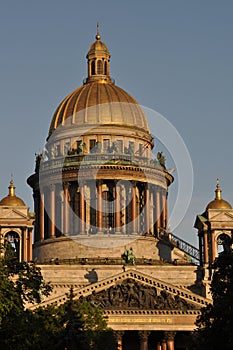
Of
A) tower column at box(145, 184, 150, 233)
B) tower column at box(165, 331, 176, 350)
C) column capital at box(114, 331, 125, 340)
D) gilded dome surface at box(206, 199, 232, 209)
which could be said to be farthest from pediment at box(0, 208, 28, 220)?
tower column at box(145, 184, 150, 233)

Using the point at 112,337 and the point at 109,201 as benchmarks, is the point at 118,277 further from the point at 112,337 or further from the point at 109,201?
the point at 109,201

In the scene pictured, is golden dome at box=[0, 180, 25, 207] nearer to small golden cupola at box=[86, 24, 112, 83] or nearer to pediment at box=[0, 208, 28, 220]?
pediment at box=[0, 208, 28, 220]

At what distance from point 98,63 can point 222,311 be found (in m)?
81.8

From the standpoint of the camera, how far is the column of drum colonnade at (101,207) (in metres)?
158

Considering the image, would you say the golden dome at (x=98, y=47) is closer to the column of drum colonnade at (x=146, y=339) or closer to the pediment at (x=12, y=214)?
the pediment at (x=12, y=214)

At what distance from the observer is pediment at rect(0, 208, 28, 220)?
143250mm

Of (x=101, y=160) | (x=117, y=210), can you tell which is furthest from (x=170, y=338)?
(x=101, y=160)

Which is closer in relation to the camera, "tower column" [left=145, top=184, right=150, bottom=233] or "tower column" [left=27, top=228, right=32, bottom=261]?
"tower column" [left=27, top=228, right=32, bottom=261]

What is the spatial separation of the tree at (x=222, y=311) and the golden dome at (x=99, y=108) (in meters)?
67.7

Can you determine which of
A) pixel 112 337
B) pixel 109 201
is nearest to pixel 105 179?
pixel 109 201

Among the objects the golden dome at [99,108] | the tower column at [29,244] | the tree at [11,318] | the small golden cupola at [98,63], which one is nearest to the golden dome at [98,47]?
the small golden cupola at [98,63]

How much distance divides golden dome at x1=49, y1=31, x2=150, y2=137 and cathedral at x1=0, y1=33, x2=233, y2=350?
0.42 feet

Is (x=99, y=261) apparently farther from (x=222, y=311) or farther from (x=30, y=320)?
(x=222, y=311)

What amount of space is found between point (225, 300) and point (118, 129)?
72.6m
